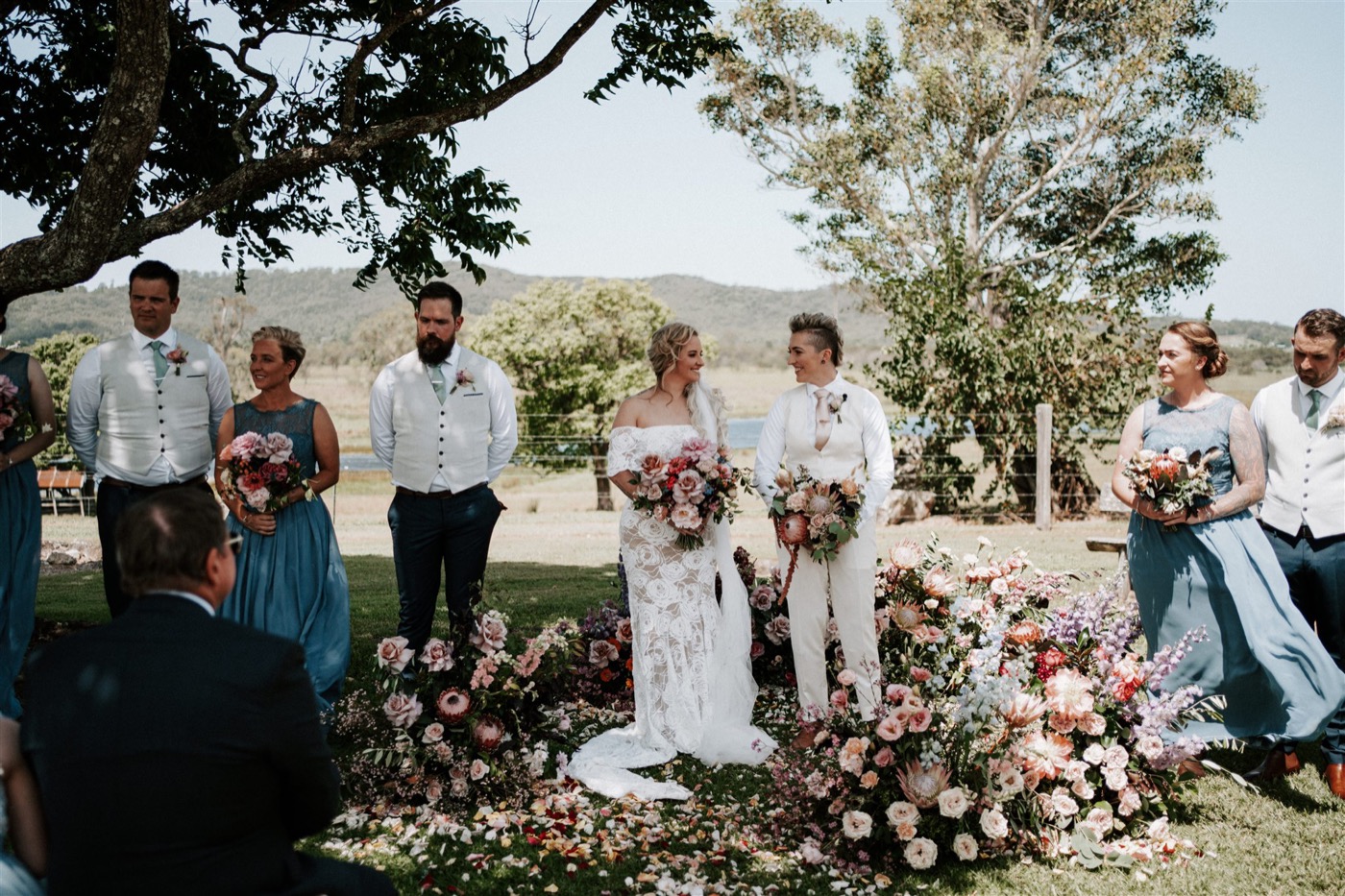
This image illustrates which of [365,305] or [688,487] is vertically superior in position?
[365,305]

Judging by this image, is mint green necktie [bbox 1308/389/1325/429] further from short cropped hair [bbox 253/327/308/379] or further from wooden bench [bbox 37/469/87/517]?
wooden bench [bbox 37/469/87/517]

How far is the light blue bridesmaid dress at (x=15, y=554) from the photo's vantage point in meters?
5.44

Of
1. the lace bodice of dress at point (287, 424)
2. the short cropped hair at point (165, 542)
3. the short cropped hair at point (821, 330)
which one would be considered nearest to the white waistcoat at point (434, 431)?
the lace bodice of dress at point (287, 424)

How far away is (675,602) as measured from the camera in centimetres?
592

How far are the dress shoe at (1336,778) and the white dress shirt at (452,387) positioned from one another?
4.54 m

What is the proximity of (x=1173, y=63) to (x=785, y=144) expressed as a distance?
27.8 feet

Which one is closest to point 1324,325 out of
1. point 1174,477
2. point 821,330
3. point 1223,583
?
point 1174,477

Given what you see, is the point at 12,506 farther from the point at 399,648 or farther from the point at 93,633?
the point at 93,633

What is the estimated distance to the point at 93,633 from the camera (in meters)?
2.14

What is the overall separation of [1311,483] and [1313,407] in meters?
0.40

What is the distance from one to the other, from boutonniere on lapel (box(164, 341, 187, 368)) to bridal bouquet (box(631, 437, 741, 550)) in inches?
103

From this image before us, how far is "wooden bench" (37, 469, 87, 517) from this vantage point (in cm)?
2344

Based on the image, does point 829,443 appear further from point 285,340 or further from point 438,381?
point 285,340

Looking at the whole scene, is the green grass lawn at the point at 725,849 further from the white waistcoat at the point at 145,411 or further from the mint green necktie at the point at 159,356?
the mint green necktie at the point at 159,356
